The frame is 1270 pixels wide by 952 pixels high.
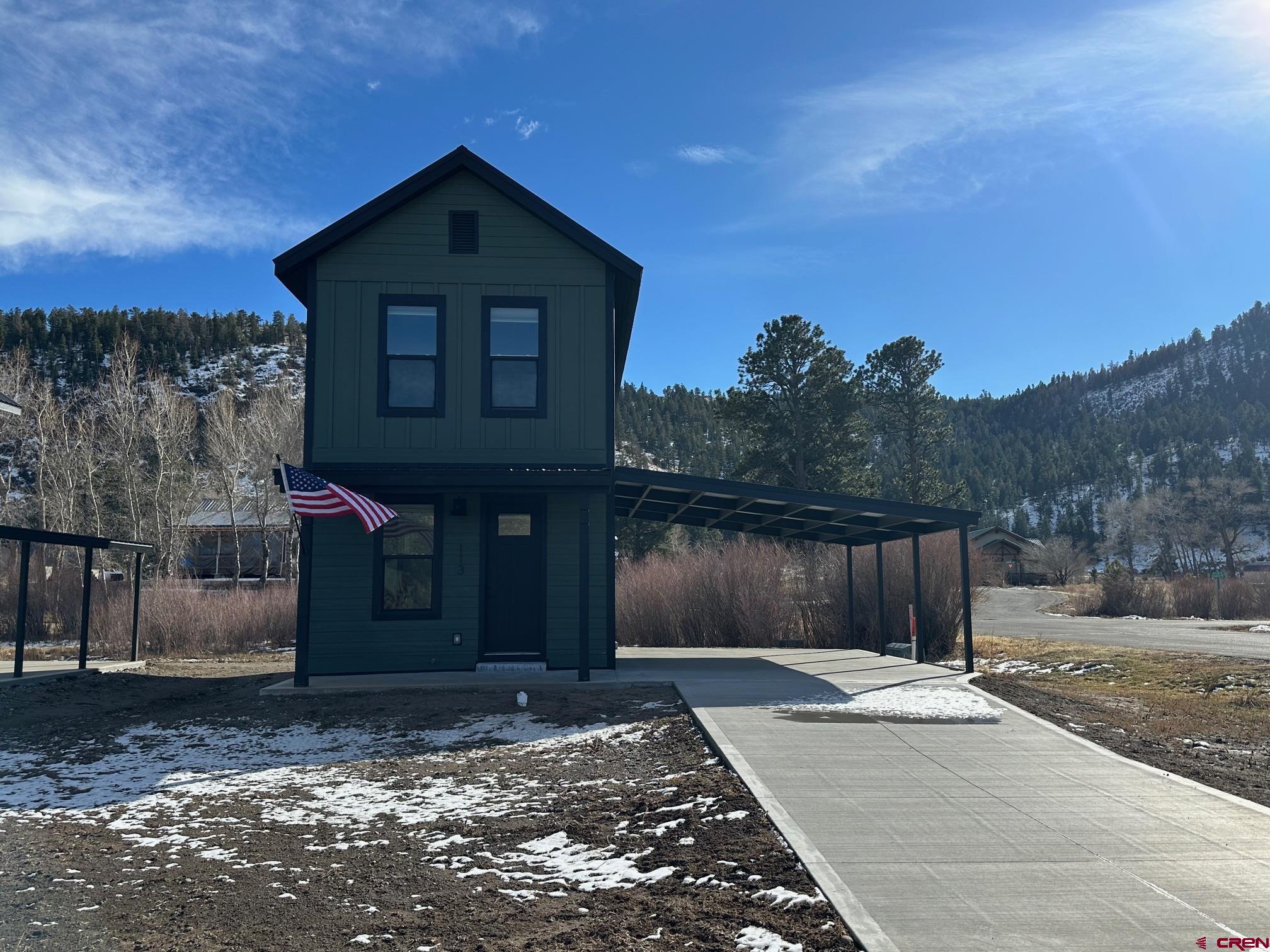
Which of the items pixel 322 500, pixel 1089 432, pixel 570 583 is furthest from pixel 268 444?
pixel 1089 432

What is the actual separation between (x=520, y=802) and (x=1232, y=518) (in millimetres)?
75722

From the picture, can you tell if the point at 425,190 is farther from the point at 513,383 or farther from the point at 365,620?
the point at 365,620

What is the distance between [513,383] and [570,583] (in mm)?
3010

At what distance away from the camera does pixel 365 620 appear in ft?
42.2

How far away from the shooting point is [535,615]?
13336 millimetres

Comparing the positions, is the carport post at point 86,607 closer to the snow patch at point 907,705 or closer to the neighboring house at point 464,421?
the neighboring house at point 464,421

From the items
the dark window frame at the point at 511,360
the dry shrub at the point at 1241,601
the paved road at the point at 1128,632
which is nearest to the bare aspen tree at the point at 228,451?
the dark window frame at the point at 511,360

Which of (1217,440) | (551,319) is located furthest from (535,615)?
(1217,440)

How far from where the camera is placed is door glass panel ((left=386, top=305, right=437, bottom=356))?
518 inches

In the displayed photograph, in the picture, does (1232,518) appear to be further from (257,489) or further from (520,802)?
(520,802)

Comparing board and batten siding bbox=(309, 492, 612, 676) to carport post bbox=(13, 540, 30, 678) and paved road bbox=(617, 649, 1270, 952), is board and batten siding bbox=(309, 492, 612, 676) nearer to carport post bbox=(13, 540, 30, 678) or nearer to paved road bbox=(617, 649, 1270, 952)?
paved road bbox=(617, 649, 1270, 952)

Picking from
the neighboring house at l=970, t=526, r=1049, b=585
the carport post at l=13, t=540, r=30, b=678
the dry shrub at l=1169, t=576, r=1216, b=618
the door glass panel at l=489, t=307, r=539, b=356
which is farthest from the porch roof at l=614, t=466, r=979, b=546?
the neighboring house at l=970, t=526, r=1049, b=585

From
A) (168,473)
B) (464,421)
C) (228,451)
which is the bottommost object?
(464,421)

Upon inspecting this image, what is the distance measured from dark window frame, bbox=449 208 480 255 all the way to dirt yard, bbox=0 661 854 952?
667 cm
